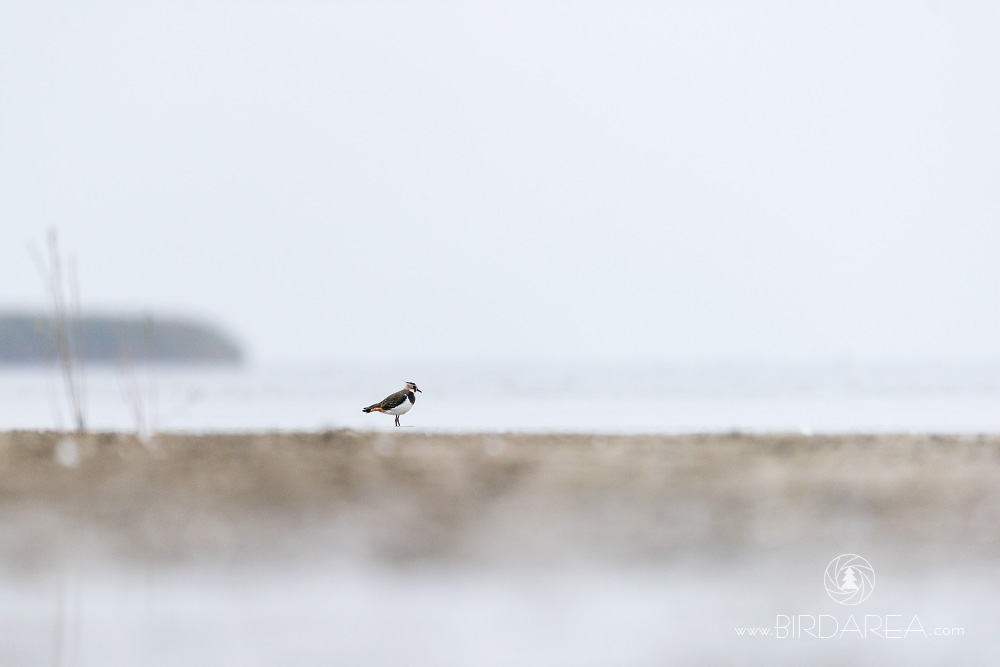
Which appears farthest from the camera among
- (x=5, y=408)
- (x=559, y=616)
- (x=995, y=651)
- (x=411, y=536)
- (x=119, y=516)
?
(x=5, y=408)

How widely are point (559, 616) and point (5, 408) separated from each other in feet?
55.7

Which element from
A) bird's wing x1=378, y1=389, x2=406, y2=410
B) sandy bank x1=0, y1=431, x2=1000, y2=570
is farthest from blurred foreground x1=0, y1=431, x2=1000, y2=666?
bird's wing x1=378, y1=389, x2=406, y2=410

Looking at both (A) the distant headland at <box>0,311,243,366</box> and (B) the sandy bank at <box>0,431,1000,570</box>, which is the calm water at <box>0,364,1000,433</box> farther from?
(A) the distant headland at <box>0,311,243,366</box>

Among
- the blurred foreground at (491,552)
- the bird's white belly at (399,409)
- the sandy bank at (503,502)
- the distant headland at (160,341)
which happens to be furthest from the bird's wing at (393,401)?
the distant headland at (160,341)

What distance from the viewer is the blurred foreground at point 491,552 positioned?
13.9 ft

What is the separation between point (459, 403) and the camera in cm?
1984

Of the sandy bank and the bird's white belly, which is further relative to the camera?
the bird's white belly

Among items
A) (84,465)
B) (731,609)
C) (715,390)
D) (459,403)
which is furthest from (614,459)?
(715,390)

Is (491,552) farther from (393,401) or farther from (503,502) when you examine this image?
(393,401)

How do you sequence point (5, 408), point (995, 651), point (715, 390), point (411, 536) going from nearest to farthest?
point (995, 651) < point (411, 536) < point (5, 408) < point (715, 390)

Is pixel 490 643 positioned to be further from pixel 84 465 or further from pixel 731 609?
pixel 84 465

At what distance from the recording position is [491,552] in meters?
5.38

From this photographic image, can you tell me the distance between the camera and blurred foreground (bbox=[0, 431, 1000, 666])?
423 cm

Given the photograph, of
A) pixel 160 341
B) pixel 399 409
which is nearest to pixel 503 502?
pixel 399 409
